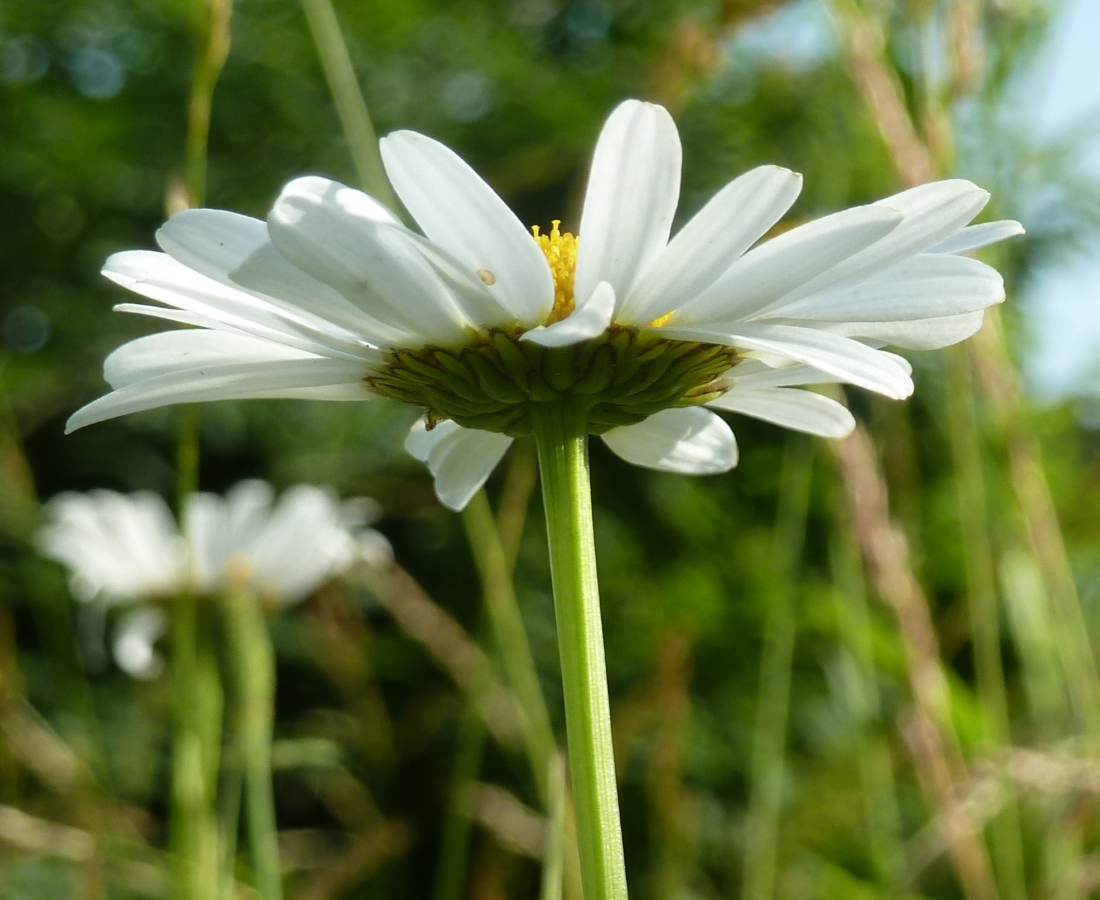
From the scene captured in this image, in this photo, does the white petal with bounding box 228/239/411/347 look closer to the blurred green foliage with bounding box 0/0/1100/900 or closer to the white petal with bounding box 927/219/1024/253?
the white petal with bounding box 927/219/1024/253

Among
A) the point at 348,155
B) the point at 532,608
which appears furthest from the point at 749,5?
the point at 348,155

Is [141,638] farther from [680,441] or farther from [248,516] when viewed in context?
[680,441]

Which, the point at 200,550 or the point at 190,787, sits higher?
the point at 200,550

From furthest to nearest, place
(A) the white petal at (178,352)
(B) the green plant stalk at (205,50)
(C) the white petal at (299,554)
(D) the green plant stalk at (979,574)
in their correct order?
(C) the white petal at (299,554) → (D) the green plant stalk at (979,574) → (B) the green plant stalk at (205,50) → (A) the white petal at (178,352)

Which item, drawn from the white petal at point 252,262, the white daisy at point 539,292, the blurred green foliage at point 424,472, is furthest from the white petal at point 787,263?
the blurred green foliage at point 424,472

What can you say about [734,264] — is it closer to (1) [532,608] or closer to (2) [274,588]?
(2) [274,588]

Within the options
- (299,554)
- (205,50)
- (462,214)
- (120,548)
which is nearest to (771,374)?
(462,214)

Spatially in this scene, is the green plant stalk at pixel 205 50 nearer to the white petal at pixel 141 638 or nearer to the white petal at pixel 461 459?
the white petal at pixel 461 459
